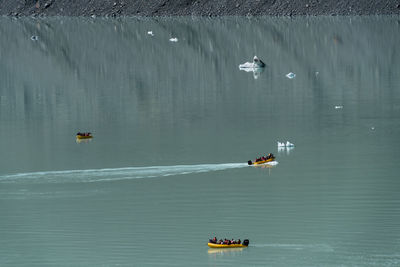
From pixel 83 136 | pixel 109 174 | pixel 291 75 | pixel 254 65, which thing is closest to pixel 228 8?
pixel 254 65

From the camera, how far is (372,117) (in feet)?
223

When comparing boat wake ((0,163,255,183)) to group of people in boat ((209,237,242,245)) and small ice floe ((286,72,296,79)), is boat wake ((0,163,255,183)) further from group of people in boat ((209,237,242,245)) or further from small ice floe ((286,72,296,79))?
small ice floe ((286,72,296,79))

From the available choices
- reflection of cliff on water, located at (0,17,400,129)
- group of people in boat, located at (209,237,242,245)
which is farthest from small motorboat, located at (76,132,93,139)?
group of people in boat, located at (209,237,242,245)

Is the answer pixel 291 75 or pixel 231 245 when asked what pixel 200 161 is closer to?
pixel 231 245

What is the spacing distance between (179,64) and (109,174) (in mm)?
57879

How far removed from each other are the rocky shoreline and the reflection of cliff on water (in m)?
7.54

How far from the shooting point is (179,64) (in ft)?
359

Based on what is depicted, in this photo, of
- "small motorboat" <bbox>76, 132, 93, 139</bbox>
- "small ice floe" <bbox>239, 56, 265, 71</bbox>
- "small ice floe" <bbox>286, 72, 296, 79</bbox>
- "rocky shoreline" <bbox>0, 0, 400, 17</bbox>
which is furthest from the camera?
"rocky shoreline" <bbox>0, 0, 400, 17</bbox>

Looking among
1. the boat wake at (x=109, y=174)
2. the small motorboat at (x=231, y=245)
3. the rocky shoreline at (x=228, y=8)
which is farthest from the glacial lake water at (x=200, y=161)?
the rocky shoreline at (x=228, y=8)

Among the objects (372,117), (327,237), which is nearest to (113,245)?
(327,237)

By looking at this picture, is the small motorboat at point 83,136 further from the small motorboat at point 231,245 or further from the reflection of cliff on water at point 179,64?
the small motorboat at point 231,245

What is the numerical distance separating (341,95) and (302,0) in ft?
317

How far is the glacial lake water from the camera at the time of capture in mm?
40312

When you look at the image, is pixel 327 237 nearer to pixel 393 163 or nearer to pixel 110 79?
pixel 393 163
